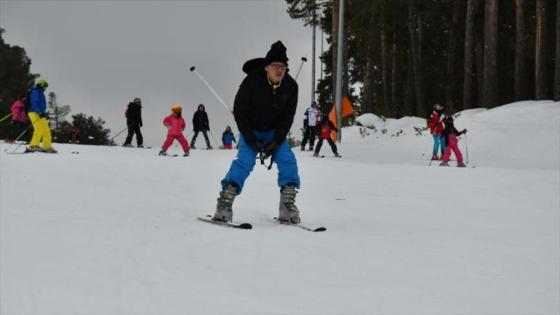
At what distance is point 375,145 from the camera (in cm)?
2400

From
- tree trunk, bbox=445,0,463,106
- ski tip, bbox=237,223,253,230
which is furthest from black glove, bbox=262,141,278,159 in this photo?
tree trunk, bbox=445,0,463,106

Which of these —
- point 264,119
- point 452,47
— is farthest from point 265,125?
point 452,47

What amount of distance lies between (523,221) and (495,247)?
1944 mm

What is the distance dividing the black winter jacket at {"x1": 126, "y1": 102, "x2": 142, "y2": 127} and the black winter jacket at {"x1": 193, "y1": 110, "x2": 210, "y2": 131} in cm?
327

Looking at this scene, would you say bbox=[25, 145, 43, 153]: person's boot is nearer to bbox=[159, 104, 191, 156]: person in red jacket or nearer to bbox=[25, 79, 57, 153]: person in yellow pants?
bbox=[25, 79, 57, 153]: person in yellow pants

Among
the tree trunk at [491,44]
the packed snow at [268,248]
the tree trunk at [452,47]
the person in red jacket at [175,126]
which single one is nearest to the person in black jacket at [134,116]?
the person in red jacket at [175,126]

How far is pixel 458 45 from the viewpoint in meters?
33.8

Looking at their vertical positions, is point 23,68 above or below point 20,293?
above

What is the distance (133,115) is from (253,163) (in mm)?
15714

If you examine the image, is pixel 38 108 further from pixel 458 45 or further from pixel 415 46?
pixel 458 45

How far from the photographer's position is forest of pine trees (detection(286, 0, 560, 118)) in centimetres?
2370

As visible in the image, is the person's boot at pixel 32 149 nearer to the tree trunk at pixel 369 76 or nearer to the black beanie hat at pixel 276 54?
the black beanie hat at pixel 276 54

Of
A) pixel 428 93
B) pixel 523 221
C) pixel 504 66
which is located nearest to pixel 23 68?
pixel 428 93

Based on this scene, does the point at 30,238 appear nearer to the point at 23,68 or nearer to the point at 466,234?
the point at 466,234
